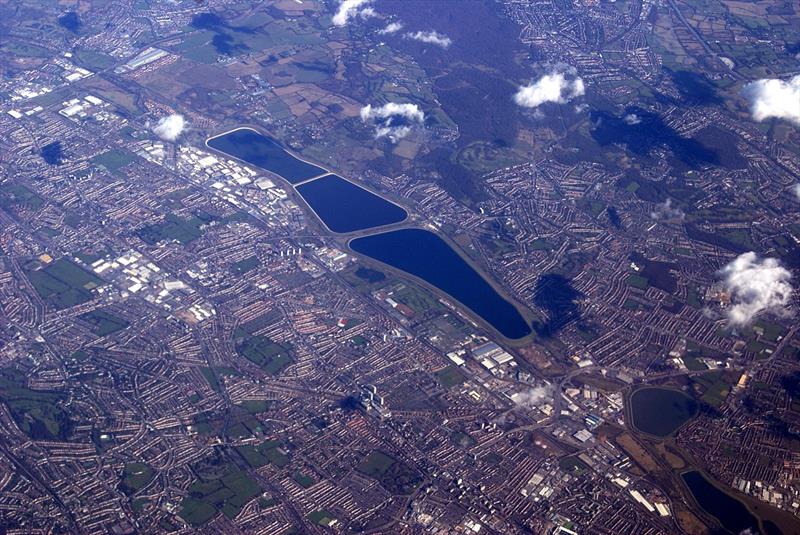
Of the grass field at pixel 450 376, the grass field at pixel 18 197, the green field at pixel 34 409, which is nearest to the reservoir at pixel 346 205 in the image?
the grass field at pixel 450 376

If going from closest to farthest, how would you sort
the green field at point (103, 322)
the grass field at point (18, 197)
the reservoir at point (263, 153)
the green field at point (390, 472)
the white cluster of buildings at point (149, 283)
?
the green field at point (390, 472) < the green field at point (103, 322) < the white cluster of buildings at point (149, 283) < the grass field at point (18, 197) < the reservoir at point (263, 153)

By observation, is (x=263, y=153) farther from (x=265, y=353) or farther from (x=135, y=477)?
(x=135, y=477)

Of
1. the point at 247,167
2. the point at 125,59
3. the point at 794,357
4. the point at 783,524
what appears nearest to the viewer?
the point at 783,524

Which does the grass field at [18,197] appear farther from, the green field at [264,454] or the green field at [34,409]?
the green field at [264,454]

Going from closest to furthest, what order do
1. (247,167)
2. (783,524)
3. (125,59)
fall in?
(783,524) < (247,167) < (125,59)

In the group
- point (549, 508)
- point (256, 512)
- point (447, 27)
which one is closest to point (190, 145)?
point (447, 27)

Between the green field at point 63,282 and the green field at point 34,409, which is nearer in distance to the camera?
the green field at point 34,409

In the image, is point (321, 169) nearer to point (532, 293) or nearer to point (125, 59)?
point (532, 293)

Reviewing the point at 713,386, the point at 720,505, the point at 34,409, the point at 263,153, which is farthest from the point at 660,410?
the point at 263,153
